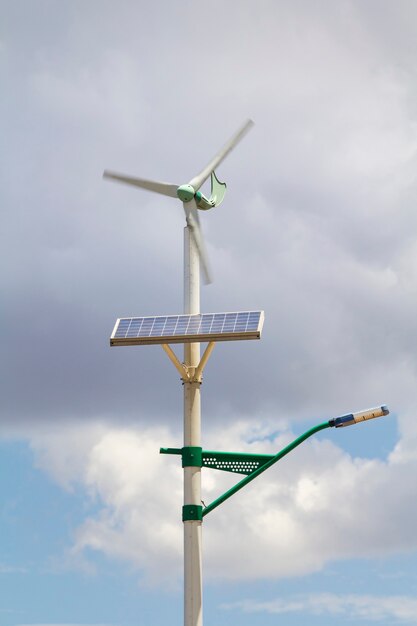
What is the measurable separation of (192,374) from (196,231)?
7360mm

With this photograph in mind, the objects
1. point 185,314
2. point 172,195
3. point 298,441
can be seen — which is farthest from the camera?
point 172,195

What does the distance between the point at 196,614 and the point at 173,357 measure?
416 inches

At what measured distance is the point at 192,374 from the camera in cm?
4875

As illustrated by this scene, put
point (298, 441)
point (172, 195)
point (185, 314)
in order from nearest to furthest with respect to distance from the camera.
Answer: point (298, 441)
point (185, 314)
point (172, 195)

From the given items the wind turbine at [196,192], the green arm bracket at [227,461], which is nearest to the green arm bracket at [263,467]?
the green arm bracket at [227,461]

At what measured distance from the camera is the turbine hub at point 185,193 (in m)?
52.5

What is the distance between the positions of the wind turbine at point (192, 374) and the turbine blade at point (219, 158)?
0.05 metres

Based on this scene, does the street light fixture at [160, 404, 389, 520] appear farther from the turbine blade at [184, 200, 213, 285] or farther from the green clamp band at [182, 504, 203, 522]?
the turbine blade at [184, 200, 213, 285]

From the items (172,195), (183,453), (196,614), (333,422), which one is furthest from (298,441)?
(172,195)

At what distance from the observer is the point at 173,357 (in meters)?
48.4

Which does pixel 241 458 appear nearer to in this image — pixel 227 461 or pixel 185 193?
pixel 227 461

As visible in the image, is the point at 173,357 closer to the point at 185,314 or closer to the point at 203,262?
the point at 185,314

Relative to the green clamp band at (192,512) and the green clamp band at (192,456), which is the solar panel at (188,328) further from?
the green clamp band at (192,512)

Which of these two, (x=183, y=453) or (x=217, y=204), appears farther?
(x=217, y=204)
